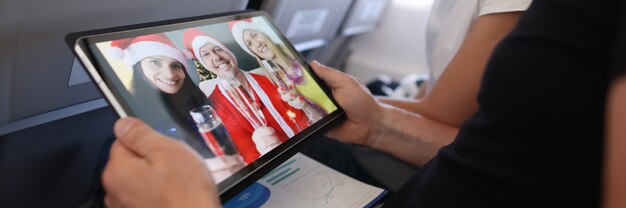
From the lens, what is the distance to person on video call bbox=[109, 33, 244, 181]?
0.48m

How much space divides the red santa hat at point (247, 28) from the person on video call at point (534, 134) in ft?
0.78

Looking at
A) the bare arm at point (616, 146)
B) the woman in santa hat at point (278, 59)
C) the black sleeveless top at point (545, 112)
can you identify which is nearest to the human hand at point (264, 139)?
the woman in santa hat at point (278, 59)

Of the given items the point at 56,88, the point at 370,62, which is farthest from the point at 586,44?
the point at 370,62

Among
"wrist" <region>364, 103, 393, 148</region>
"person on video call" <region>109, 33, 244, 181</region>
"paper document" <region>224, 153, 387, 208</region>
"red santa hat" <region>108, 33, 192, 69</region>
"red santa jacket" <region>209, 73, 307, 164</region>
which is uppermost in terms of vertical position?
"red santa hat" <region>108, 33, 192, 69</region>

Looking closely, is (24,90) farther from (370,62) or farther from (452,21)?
(370,62)

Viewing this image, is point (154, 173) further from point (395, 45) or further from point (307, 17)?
point (395, 45)

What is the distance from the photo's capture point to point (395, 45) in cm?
183

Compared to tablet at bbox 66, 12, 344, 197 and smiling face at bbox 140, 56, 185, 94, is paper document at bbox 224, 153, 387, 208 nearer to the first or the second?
tablet at bbox 66, 12, 344, 197

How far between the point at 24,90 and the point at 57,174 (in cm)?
21

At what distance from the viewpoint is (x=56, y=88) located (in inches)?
23.9

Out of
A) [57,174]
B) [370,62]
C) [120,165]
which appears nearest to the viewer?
[120,165]

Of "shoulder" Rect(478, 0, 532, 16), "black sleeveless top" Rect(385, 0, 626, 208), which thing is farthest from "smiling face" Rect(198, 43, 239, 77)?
"shoulder" Rect(478, 0, 532, 16)

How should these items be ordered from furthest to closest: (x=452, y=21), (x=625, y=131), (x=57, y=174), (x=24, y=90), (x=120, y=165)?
1. (x=452, y=21)
2. (x=57, y=174)
3. (x=24, y=90)
4. (x=120, y=165)
5. (x=625, y=131)

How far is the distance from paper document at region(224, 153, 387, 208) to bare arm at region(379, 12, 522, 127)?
0.77 feet
